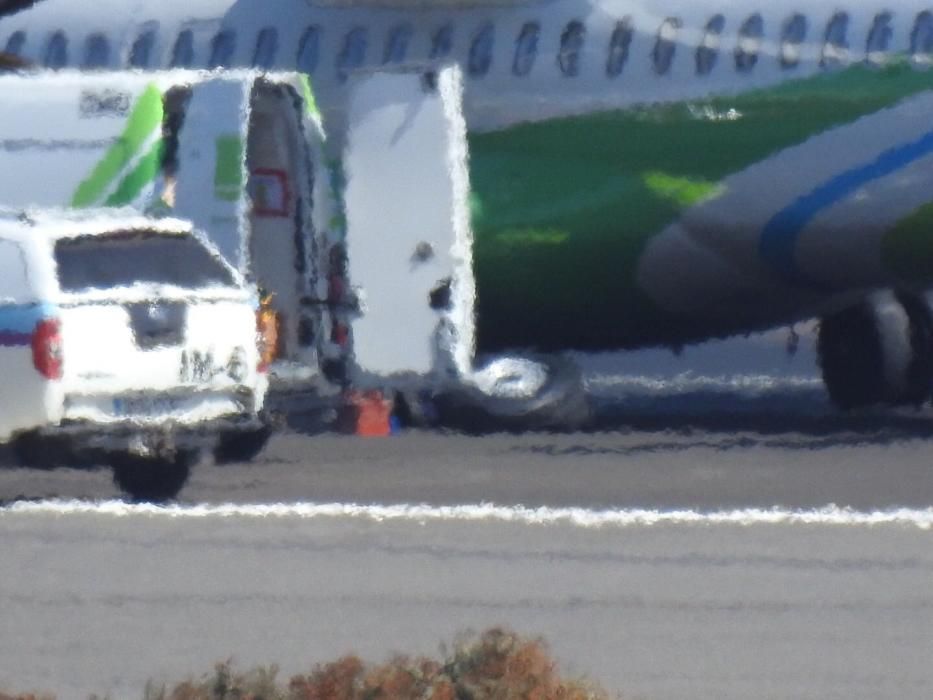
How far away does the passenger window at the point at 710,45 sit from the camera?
1950cm

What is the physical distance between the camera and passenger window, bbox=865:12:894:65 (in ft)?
62.2

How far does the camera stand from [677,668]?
8.62m

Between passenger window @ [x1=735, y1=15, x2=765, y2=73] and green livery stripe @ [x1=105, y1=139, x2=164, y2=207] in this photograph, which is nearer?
green livery stripe @ [x1=105, y1=139, x2=164, y2=207]

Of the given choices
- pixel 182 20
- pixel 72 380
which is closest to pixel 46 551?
pixel 72 380

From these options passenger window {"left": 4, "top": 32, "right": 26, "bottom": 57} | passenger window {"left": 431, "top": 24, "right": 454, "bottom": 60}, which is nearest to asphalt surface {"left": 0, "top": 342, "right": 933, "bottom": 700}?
A: passenger window {"left": 431, "top": 24, "right": 454, "bottom": 60}

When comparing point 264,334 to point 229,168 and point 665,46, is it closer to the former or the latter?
point 229,168

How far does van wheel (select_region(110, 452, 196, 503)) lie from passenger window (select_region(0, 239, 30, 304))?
3.73 feet

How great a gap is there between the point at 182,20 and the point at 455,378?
457 cm

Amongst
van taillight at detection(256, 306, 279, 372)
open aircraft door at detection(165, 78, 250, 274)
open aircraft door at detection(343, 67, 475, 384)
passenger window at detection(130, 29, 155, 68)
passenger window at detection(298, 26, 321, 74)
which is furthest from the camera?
passenger window at detection(130, 29, 155, 68)

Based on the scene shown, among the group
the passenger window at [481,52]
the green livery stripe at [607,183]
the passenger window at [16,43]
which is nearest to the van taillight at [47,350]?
the green livery stripe at [607,183]

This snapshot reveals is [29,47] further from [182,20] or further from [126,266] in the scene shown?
[126,266]

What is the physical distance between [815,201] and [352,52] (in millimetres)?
3876

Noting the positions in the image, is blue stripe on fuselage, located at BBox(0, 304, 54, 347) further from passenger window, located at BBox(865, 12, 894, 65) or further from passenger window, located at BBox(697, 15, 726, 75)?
passenger window, located at BBox(865, 12, 894, 65)

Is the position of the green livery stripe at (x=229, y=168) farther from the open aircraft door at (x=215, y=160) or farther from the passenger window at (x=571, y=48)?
the passenger window at (x=571, y=48)
